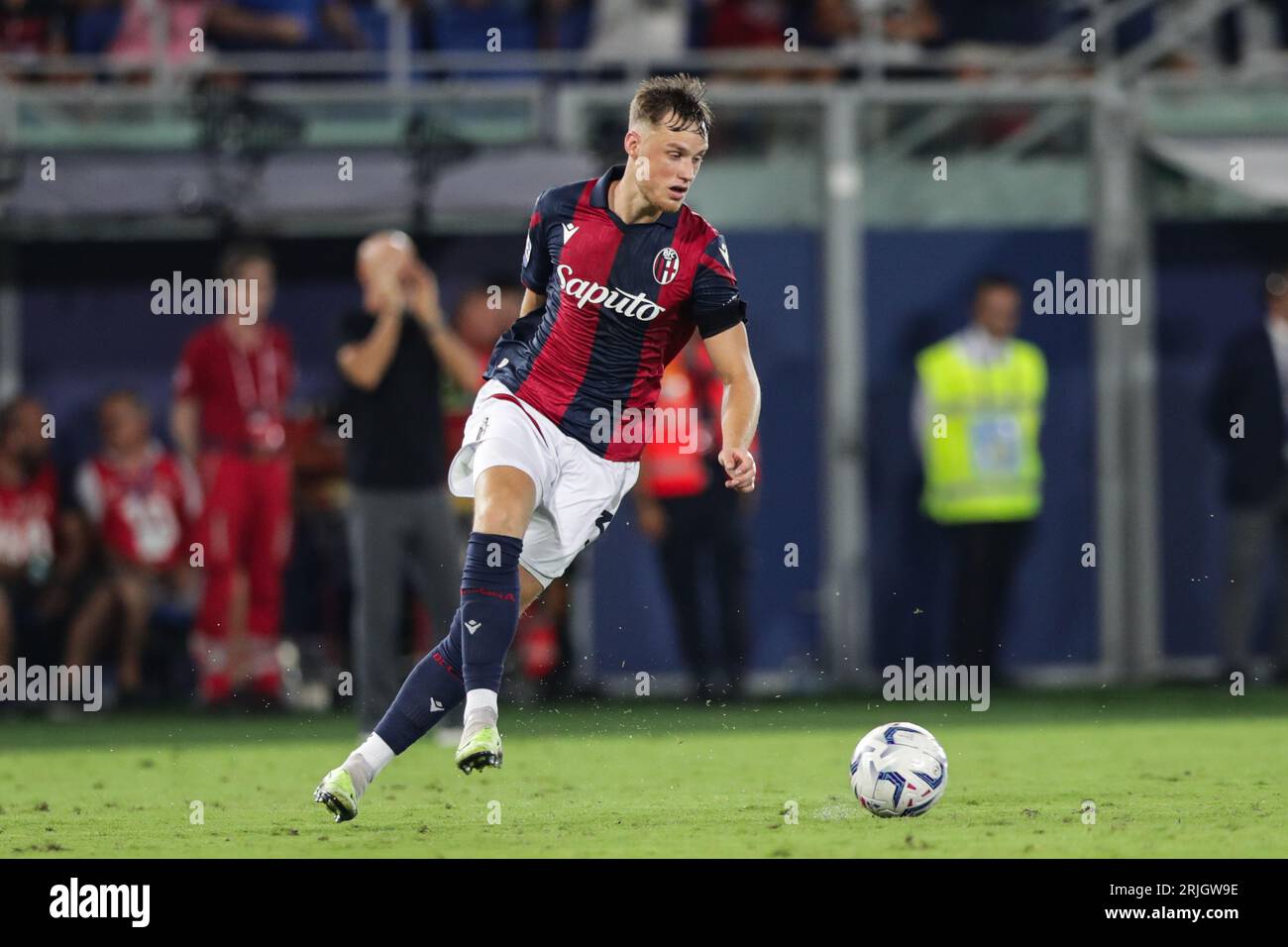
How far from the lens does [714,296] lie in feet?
22.9

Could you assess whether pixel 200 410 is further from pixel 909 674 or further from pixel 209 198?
pixel 909 674

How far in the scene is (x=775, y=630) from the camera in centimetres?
1341

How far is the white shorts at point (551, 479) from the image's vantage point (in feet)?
22.8

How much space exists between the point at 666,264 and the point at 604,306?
10.0 inches

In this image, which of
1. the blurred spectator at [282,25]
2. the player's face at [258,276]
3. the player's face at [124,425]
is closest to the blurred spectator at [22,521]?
the player's face at [124,425]

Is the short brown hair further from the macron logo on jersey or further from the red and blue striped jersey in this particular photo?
the macron logo on jersey

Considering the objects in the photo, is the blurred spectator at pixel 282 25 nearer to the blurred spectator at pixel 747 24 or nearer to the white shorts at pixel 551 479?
the blurred spectator at pixel 747 24

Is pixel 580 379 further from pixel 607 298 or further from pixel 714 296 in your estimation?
pixel 714 296

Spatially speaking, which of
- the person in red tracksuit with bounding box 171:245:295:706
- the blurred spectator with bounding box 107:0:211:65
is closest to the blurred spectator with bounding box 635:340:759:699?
the person in red tracksuit with bounding box 171:245:295:706

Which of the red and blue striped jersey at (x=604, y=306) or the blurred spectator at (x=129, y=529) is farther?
the blurred spectator at (x=129, y=529)

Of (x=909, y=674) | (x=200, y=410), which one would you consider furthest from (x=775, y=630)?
(x=200, y=410)

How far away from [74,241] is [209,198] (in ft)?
4.96

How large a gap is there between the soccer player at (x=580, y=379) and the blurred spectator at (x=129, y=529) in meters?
5.92

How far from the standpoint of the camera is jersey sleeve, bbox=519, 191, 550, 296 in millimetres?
7164
